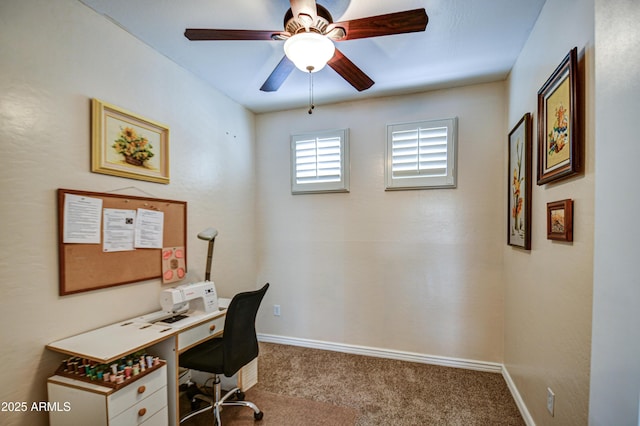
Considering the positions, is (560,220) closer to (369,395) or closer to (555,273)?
(555,273)

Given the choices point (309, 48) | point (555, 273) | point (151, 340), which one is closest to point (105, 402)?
point (151, 340)

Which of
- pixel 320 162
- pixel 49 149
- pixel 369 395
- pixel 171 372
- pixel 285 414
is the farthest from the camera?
pixel 320 162

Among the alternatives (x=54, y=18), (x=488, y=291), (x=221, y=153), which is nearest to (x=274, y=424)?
(x=488, y=291)

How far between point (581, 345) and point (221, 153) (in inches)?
113

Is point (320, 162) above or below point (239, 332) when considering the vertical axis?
above

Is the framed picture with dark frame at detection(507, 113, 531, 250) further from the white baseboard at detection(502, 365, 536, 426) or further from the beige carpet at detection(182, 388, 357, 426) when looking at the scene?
the beige carpet at detection(182, 388, 357, 426)

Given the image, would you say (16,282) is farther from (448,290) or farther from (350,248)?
(448,290)

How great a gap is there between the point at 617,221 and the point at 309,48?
138 centimetres

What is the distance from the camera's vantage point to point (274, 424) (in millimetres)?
1932

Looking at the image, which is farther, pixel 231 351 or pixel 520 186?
pixel 520 186

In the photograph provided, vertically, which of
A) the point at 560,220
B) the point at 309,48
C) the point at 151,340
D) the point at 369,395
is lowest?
the point at 369,395

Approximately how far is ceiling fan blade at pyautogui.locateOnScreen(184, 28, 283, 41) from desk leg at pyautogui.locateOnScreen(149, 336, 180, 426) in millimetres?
1678

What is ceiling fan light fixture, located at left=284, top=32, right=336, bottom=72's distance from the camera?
1391 mm

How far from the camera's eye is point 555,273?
150cm
